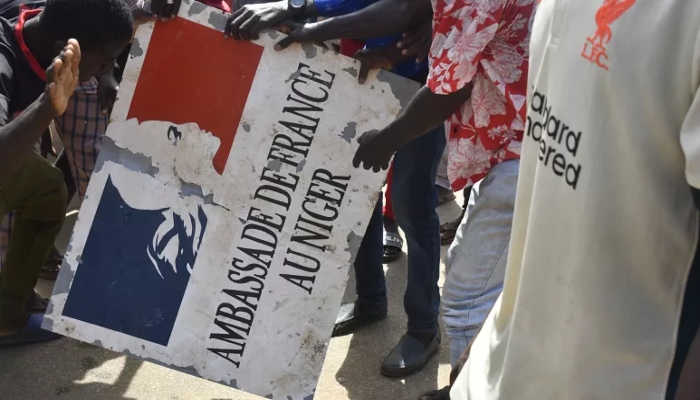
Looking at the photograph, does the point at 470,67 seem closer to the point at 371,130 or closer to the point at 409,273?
the point at 371,130

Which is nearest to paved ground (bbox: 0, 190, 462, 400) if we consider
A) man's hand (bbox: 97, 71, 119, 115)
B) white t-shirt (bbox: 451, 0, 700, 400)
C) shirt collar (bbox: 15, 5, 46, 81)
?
man's hand (bbox: 97, 71, 119, 115)

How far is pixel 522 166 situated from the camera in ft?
4.73

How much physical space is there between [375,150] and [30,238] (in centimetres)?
142

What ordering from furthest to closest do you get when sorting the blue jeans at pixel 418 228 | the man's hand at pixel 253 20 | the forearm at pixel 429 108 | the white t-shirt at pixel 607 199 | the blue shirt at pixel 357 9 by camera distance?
the blue jeans at pixel 418 228 < the blue shirt at pixel 357 9 < the man's hand at pixel 253 20 < the forearm at pixel 429 108 < the white t-shirt at pixel 607 199

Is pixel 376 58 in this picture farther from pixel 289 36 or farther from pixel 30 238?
pixel 30 238

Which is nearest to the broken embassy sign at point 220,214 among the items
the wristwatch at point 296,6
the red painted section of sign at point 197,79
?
the red painted section of sign at point 197,79

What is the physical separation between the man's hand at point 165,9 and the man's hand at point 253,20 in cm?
17

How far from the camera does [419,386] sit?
3.06 meters

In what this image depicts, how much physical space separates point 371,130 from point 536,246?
1.29 meters

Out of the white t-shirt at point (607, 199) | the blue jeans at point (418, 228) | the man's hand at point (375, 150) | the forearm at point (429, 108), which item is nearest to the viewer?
the white t-shirt at point (607, 199)

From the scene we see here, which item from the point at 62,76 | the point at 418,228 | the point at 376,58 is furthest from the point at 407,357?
the point at 62,76

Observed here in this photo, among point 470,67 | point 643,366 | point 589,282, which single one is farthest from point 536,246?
point 470,67

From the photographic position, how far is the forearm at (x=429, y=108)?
87.4 inches

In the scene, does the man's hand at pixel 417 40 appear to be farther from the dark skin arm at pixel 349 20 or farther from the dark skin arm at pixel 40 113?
the dark skin arm at pixel 40 113
